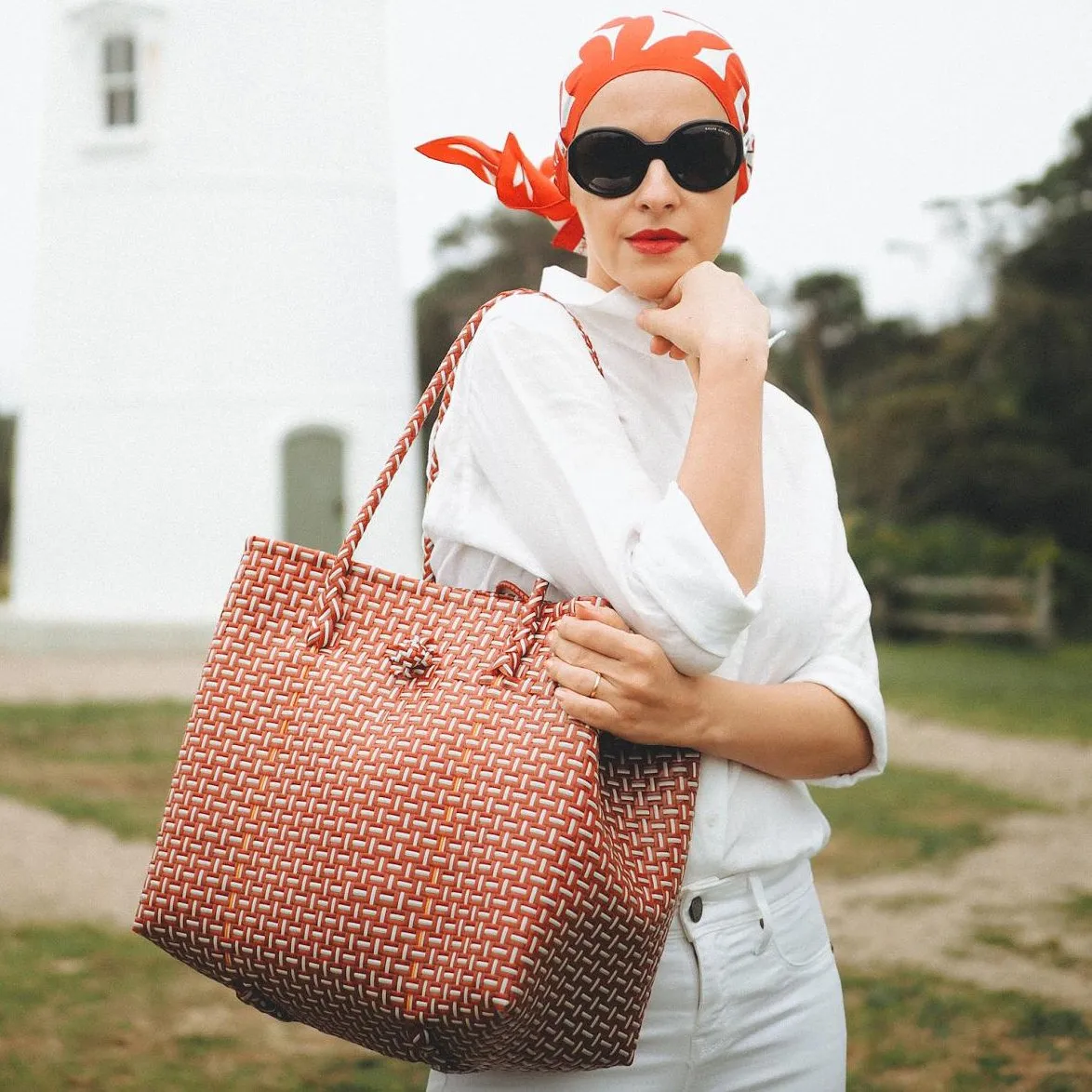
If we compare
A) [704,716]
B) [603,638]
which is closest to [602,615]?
[603,638]

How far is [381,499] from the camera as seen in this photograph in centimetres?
141

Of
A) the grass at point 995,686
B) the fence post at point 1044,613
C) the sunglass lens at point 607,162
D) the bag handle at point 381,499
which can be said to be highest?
the sunglass lens at point 607,162

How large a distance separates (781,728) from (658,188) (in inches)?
22.2

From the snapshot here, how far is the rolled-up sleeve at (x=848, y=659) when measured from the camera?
1.53m

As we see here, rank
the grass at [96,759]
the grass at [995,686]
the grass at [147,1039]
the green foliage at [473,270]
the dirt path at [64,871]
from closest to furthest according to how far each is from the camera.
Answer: the grass at [147,1039]
the dirt path at [64,871]
the grass at [96,759]
the grass at [995,686]
the green foliage at [473,270]

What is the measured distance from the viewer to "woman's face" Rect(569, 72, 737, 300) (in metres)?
1.44

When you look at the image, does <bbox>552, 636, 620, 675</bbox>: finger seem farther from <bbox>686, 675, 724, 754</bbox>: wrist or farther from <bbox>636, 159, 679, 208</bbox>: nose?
<bbox>636, 159, 679, 208</bbox>: nose

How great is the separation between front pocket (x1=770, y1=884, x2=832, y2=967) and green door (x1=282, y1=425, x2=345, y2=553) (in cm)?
1171

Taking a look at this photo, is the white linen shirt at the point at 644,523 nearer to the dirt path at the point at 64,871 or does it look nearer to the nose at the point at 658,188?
the nose at the point at 658,188

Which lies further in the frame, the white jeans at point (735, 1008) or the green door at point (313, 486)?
the green door at point (313, 486)

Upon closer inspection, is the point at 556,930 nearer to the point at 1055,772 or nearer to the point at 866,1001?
the point at 866,1001

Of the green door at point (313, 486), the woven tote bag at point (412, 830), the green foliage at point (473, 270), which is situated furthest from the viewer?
the green foliage at point (473, 270)

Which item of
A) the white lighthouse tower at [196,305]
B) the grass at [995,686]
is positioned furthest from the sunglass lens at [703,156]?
the white lighthouse tower at [196,305]

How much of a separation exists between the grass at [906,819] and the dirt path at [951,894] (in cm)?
12
